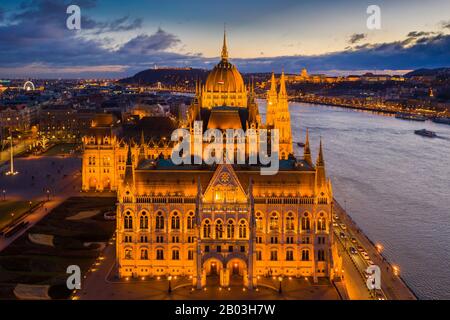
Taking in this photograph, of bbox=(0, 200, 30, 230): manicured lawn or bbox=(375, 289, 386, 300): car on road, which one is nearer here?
bbox=(375, 289, 386, 300): car on road

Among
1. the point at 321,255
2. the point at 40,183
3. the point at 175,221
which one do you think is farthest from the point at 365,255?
the point at 40,183

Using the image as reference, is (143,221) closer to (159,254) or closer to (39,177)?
(159,254)

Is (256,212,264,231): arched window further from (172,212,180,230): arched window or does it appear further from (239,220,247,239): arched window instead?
(172,212,180,230): arched window

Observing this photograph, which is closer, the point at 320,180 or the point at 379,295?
the point at 379,295

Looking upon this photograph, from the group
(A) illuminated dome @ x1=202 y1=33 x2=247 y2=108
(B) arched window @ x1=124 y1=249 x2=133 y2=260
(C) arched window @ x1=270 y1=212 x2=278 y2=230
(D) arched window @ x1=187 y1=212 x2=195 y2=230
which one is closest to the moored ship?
(A) illuminated dome @ x1=202 y1=33 x2=247 y2=108


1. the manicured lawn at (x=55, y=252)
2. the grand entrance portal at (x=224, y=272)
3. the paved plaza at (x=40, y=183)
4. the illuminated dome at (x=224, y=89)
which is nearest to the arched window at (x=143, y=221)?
the grand entrance portal at (x=224, y=272)

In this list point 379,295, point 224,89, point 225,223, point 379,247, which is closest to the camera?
point 379,295

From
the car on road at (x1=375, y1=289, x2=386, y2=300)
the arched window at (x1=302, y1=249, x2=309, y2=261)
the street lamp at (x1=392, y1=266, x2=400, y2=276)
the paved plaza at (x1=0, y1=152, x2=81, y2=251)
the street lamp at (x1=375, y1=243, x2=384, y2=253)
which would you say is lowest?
the car on road at (x1=375, y1=289, x2=386, y2=300)
